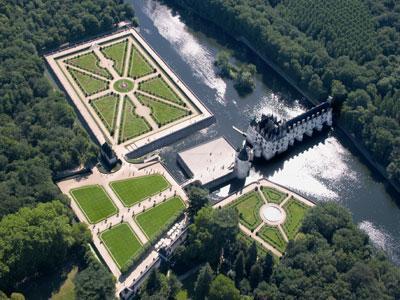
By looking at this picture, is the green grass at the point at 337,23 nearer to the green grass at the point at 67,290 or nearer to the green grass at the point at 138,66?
the green grass at the point at 138,66

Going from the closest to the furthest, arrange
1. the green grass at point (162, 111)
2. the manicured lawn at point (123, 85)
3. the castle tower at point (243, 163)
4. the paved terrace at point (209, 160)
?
1. the castle tower at point (243, 163)
2. the paved terrace at point (209, 160)
3. the green grass at point (162, 111)
4. the manicured lawn at point (123, 85)

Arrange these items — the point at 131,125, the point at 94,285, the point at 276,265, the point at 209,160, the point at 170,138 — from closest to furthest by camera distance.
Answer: the point at 94,285, the point at 276,265, the point at 209,160, the point at 170,138, the point at 131,125

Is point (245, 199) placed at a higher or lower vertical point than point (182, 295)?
higher

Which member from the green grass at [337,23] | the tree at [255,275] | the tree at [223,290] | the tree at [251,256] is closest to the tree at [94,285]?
the tree at [223,290]

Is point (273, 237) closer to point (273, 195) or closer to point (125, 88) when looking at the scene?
point (273, 195)

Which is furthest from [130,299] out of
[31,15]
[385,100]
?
[31,15]

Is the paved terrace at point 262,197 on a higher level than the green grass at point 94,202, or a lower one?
lower

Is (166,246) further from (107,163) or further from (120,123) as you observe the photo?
(120,123)

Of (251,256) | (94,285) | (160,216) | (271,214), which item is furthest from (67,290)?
(271,214)
